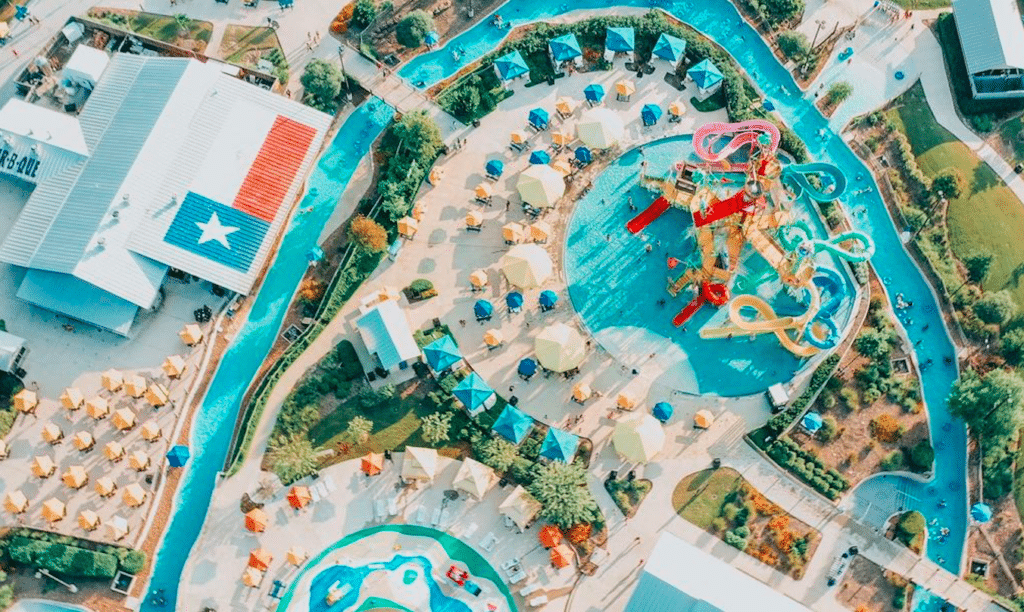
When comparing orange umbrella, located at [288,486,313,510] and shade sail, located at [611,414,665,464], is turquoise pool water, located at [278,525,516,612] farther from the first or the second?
shade sail, located at [611,414,665,464]

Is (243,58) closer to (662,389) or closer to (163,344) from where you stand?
(163,344)

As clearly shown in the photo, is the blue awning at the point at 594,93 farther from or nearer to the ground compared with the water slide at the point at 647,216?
farther from the ground

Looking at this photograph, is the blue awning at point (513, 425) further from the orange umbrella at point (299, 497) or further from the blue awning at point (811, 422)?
the blue awning at point (811, 422)

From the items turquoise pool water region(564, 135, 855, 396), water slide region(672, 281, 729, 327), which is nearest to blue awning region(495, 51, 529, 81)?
turquoise pool water region(564, 135, 855, 396)

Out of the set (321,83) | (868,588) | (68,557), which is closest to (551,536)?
(868,588)

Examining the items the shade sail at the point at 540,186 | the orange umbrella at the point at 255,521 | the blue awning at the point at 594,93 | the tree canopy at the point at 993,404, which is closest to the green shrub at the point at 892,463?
the tree canopy at the point at 993,404

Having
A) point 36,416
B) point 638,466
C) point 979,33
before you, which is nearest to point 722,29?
point 979,33
